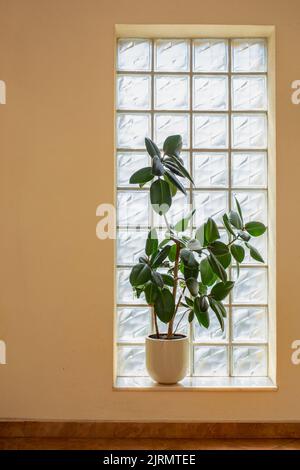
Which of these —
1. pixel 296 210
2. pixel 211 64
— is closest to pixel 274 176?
pixel 296 210

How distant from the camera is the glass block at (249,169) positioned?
3723mm

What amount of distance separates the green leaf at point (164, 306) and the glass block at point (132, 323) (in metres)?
0.39

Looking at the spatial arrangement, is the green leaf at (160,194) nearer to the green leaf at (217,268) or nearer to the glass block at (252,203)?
the green leaf at (217,268)

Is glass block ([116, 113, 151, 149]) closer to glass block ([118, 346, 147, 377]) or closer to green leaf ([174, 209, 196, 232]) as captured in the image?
green leaf ([174, 209, 196, 232])

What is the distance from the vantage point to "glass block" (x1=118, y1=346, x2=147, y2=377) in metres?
3.71

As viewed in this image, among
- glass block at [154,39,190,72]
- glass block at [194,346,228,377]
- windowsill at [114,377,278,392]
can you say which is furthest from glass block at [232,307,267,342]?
glass block at [154,39,190,72]

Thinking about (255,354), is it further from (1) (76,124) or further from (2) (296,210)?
(1) (76,124)

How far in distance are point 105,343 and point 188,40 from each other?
1.93m

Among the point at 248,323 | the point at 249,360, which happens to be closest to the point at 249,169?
the point at 248,323

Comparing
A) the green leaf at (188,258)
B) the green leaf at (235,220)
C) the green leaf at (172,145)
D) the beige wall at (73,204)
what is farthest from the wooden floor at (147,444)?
the green leaf at (172,145)

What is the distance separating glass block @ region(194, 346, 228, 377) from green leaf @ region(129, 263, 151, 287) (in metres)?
0.70

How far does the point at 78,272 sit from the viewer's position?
11.5ft

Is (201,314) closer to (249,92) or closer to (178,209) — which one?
(178,209)

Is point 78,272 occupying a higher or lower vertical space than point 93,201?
lower
